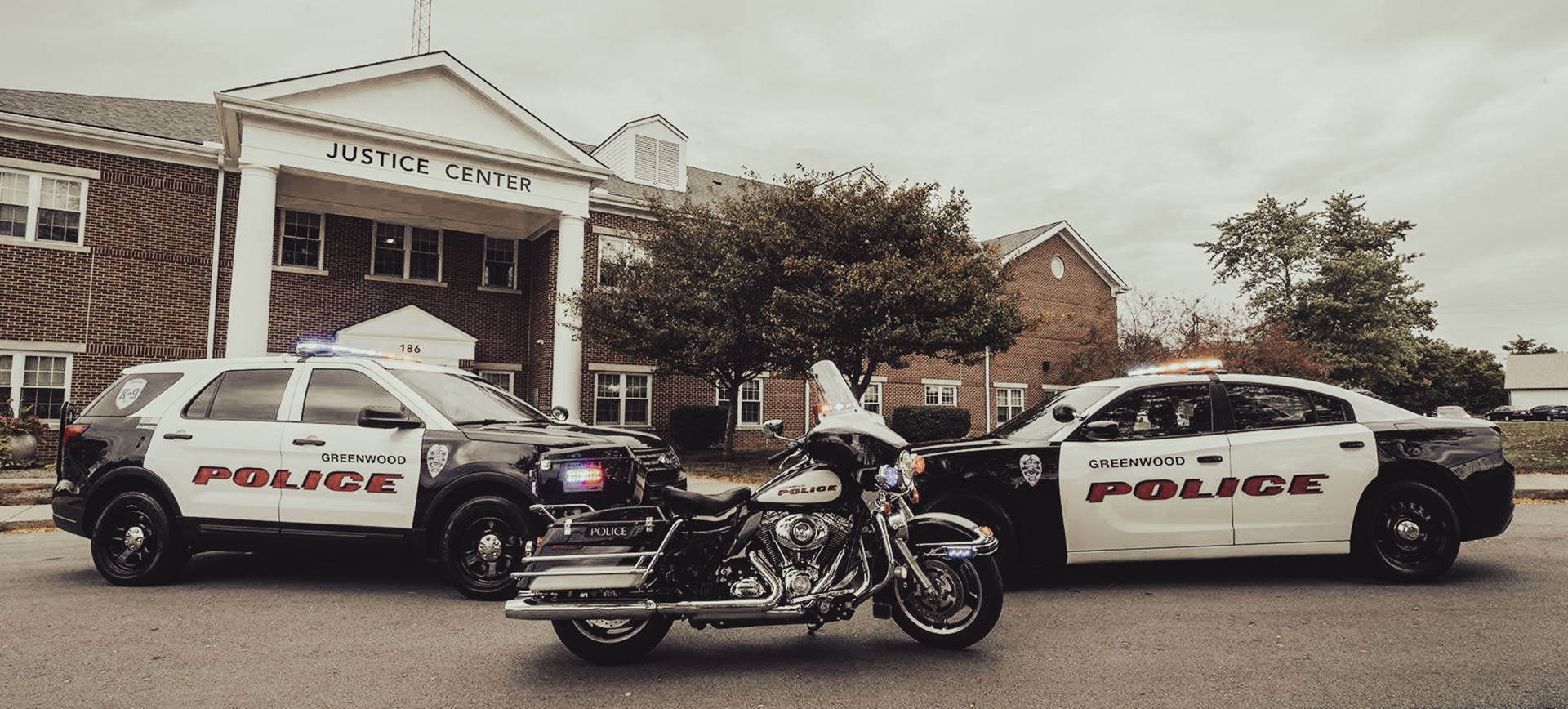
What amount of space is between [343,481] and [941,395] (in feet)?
77.5

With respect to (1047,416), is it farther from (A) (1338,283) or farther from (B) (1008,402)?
(A) (1338,283)

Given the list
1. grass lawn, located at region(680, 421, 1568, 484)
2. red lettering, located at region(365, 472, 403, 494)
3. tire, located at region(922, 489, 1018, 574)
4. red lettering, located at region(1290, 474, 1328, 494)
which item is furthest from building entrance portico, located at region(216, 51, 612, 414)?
red lettering, located at region(1290, 474, 1328, 494)

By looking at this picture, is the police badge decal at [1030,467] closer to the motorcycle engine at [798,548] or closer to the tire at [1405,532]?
the motorcycle engine at [798,548]

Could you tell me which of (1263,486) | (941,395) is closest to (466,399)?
(1263,486)

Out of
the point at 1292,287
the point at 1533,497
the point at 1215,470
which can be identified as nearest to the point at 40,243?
the point at 1215,470

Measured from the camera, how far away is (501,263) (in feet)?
71.1

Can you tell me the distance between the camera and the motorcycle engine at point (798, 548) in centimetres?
411

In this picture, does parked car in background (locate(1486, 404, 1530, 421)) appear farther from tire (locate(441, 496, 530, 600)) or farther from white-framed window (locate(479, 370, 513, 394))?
tire (locate(441, 496, 530, 600))

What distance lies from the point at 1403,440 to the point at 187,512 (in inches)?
Result: 369

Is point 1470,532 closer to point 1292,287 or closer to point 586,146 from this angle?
point 586,146

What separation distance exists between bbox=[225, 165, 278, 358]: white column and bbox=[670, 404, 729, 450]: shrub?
382 inches

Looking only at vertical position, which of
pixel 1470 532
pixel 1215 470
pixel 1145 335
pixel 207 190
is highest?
pixel 207 190

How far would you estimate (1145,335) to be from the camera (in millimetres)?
28031

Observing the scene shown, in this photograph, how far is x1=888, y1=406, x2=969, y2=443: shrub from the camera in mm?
25453
